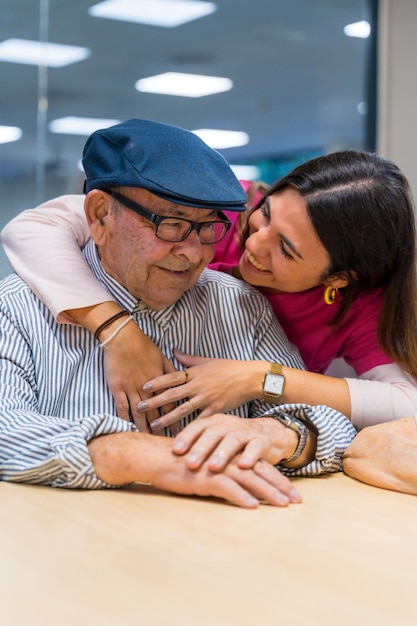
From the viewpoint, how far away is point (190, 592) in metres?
0.95

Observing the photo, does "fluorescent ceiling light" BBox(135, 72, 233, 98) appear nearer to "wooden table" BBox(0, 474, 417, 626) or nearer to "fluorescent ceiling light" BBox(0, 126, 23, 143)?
"fluorescent ceiling light" BBox(0, 126, 23, 143)

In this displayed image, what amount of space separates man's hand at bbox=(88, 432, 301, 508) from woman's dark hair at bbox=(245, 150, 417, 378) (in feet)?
2.09

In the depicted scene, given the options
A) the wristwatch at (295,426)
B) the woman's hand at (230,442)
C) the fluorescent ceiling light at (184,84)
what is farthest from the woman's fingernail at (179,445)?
the fluorescent ceiling light at (184,84)

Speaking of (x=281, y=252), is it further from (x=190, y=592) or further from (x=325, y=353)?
(x=190, y=592)

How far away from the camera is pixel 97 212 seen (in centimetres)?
175

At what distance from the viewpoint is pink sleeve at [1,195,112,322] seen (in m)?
1.71

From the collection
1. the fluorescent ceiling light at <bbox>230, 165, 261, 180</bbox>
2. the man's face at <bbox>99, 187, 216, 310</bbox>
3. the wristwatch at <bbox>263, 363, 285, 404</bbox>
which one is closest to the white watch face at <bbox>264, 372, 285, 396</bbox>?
the wristwatch at <bbox>263, 363, 285, 404</bbox>

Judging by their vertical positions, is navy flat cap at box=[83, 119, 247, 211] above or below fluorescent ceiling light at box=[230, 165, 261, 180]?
above

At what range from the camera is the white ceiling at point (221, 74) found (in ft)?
10.5

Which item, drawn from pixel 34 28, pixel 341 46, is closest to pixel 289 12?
pixel 341 46

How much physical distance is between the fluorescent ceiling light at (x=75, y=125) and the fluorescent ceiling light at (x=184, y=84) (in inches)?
9.2

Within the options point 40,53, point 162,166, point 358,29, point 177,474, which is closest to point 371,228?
point 162,166

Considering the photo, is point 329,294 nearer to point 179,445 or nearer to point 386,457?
point 386,457

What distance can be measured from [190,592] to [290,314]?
45.8 inches
